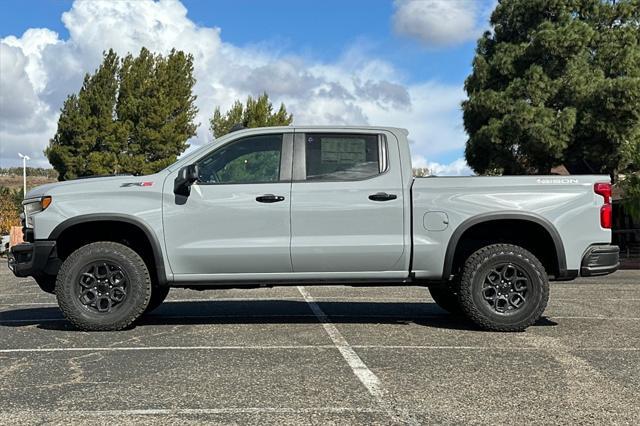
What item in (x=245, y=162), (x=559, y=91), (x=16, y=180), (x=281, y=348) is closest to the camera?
(x=281, y=348)

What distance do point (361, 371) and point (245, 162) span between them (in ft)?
8.40

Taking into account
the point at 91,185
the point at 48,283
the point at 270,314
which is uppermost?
the point at 91,185

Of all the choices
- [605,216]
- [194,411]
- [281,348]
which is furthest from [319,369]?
[605,216]

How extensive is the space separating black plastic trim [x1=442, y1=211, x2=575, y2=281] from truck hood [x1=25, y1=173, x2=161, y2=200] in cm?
285

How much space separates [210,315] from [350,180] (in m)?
2.44

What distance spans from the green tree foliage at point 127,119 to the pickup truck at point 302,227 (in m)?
29.2

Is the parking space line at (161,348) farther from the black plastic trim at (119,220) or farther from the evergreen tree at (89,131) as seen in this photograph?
the evergreen tree at (89,131)

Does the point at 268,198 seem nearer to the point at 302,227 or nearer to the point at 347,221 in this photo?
the point at 302,227

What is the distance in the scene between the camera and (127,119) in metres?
36.2

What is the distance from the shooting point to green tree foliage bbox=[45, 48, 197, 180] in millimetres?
35281

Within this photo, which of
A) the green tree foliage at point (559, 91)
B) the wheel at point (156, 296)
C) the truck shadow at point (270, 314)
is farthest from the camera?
the green tree foliage at point (559, 91)

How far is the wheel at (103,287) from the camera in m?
6.29

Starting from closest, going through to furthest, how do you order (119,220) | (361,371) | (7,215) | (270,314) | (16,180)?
(361,371)
(119,220)
(270,314)
(7,215)
(16,180)

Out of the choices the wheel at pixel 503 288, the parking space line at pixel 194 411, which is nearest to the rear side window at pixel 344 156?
the wheel at pixel 503 288
